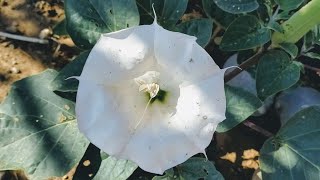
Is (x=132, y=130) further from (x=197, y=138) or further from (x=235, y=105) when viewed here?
(x=235, y=105)

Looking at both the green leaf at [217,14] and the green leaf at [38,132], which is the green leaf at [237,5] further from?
the green leaf at [38,132]

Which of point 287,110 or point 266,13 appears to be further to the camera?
point 287,110

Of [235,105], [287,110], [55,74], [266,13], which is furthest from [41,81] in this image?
[287,110]

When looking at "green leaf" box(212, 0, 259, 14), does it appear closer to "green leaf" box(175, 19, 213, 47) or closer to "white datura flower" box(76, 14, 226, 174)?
"green leaf" box(175, 19, 213, 47)

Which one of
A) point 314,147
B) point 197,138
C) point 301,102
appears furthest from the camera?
point 301,102

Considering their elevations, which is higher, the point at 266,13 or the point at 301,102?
the point at 266,13

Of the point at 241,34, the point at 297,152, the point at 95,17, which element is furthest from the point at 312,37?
the point at 95,17

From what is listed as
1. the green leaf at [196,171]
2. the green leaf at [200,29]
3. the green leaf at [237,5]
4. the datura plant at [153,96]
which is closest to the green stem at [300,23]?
the datura plant at [153,96]
